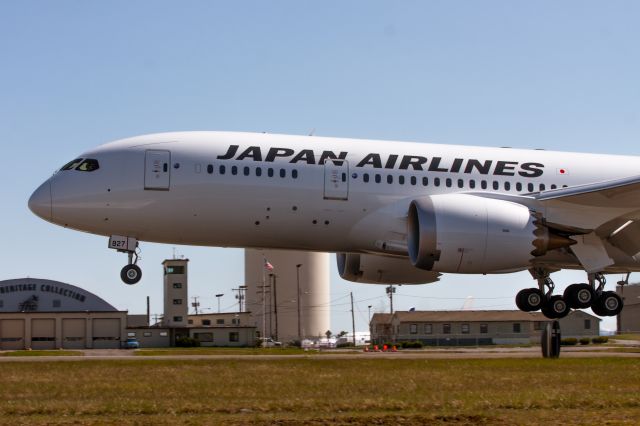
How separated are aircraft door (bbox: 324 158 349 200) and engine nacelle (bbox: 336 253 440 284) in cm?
536

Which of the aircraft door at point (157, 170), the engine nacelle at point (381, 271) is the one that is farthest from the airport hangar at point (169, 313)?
the aircraft door at point (157, 170)

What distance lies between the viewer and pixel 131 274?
30984 mm

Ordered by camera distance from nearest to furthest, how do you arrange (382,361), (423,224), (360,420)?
(360,420)
(382,361)
(423,224)

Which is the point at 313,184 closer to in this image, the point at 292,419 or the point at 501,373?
the point at 501,373

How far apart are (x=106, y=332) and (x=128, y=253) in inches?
2041

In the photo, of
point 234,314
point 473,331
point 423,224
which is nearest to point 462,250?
point 423,224

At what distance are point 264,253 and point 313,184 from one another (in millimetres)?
67282

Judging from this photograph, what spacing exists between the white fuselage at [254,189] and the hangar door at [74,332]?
168 ft

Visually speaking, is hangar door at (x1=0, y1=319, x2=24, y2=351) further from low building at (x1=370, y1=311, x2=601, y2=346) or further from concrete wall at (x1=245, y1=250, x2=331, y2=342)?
low building at (x1=370, y1=311, x2=601, y2=346)

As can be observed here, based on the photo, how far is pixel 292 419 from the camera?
13.4m

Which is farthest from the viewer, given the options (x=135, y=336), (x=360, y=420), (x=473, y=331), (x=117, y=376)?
(x=473, y=331)

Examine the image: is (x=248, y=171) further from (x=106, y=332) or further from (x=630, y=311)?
(x=630, y=311)

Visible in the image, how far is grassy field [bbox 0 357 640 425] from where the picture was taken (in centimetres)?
1356

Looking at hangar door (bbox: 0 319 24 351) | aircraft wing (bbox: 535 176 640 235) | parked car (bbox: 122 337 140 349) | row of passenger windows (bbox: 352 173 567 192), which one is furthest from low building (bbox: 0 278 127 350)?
aircraft wing (bbox: 535 176 640 235)
